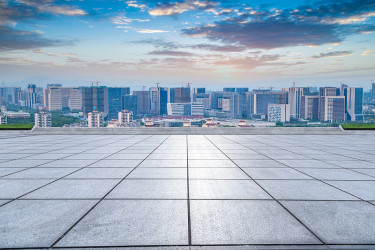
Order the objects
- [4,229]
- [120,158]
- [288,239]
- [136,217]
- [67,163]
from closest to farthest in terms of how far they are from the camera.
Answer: [288,239]
[4,229]
[136,217]
[67,163]
[120,158]

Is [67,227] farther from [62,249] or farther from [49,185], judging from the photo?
[49,185]

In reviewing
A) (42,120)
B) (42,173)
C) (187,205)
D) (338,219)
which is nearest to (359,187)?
(338,219)

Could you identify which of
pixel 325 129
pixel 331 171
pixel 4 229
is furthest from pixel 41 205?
pixel 325 129

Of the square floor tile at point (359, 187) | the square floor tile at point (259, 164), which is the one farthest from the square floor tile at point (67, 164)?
the square floor tile at point (359, 187)

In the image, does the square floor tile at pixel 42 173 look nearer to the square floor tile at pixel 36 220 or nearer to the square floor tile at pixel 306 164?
the square floor tile at pixel 36 220

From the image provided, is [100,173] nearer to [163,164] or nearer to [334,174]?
[163,164]

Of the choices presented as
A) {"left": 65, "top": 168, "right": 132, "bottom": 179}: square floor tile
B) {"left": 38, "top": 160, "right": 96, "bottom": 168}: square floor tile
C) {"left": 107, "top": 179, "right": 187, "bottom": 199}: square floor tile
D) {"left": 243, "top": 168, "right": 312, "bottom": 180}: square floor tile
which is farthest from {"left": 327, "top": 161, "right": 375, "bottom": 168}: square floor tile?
{"left": 38, "top": 160, "right": 96, "bottom": 168}: square floor tile
